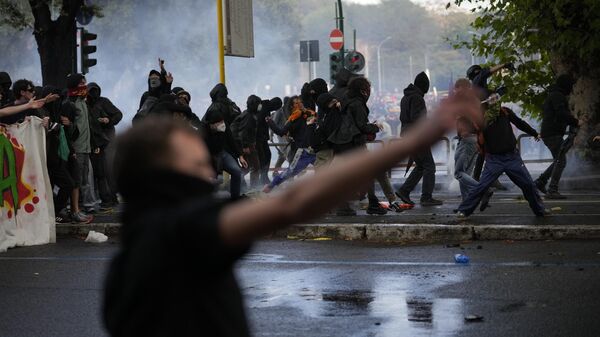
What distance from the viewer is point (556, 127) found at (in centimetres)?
1631

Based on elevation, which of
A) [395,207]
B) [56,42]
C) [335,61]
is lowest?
[395,207]

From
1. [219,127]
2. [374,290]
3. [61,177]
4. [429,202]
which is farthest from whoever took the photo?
[429,202]

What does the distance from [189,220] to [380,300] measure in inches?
217

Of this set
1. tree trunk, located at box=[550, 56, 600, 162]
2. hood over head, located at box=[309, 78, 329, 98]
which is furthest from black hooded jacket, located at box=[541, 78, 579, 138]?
tree trunk, located at box=[550, 56, 600, 162]

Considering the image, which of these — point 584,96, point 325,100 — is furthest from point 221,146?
point 584,96

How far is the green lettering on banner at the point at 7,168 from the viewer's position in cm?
1198

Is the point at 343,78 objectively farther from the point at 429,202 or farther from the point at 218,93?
the point at 218,93

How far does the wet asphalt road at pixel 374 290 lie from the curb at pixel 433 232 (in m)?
0.28

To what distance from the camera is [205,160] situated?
2.89 meters

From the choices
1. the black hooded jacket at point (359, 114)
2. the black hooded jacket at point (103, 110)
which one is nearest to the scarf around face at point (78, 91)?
the black hooded jacket at point (103, 110)

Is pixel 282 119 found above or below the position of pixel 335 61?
below

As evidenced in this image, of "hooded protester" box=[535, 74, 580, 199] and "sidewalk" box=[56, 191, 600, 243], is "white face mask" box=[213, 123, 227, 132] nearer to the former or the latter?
"sidewalk" box=[56, 191, 600, 243]

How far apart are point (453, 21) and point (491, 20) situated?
126 meters

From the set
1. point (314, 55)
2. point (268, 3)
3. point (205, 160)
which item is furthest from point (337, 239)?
point (268, 3)
